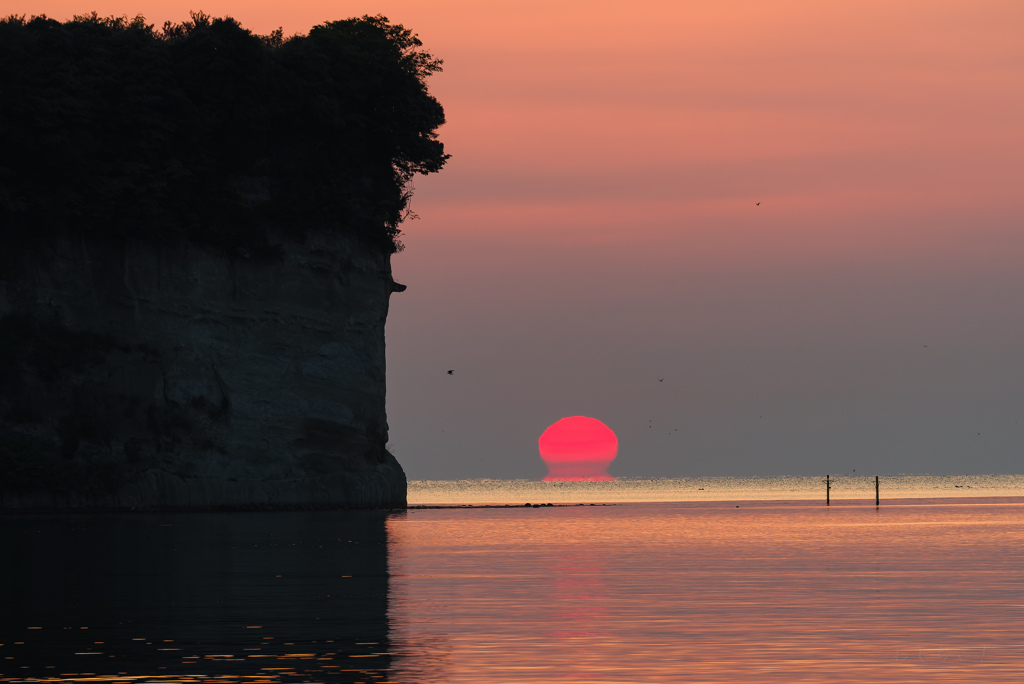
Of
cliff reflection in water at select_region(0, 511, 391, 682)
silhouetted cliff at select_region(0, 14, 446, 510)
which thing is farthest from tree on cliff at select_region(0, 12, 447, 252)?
cliff reflection in water at select_region(0, 511, 391, 682)

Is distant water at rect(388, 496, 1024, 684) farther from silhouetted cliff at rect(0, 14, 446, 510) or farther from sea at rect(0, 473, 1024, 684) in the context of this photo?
silhouetted cliff at rect(0, 14, 446, 510)

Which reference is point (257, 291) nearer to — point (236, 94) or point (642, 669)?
point (236, 94)

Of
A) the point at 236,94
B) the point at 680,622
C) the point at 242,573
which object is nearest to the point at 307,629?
the point at 680,622

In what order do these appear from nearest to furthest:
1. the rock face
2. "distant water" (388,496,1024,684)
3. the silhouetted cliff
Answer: "distant water" (388,496,1024,684) → the rock face → the silhouetted cliff

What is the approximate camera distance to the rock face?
308ft

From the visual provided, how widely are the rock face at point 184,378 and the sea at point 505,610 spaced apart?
3079 cm

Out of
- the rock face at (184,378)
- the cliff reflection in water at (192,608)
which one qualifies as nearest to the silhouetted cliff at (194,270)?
the rock face at (184,378)

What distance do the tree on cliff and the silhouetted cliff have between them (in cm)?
16

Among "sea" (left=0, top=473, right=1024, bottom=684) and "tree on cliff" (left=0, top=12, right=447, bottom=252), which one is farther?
"tree on cliff" (left=0, top=12, right=447, bottom=252)

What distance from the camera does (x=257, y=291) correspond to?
102m

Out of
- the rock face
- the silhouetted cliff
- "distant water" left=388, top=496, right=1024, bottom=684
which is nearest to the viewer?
"distant water" left=388, top=496, right=1024, bottom=684

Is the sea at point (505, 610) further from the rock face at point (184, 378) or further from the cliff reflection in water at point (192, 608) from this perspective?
the rock face at point (184, 378)

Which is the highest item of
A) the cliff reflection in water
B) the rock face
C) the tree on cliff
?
the tree on cliff

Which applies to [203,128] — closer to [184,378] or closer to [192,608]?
[184,378]
